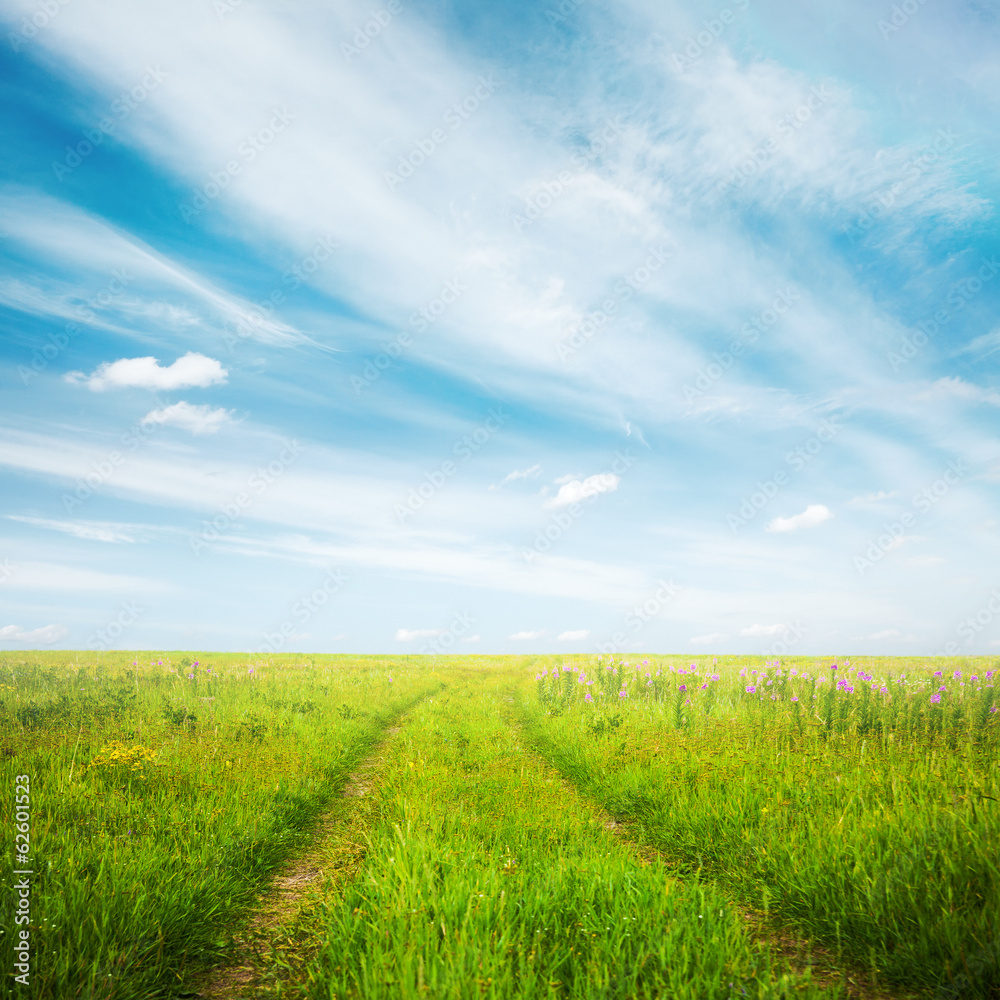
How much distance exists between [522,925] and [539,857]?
145 cm

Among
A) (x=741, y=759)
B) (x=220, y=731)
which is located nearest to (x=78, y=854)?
(x=220, y=731)

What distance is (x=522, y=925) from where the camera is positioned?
362 centimetres

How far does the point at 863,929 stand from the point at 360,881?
150 inches

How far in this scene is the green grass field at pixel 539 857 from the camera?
339 centimetres

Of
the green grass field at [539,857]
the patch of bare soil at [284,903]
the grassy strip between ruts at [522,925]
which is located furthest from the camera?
the patch of bare soil at [284,903]

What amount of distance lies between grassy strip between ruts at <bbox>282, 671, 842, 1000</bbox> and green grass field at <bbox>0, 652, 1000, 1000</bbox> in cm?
2

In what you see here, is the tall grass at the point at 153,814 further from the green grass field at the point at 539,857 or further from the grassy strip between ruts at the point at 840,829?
the grassy strip between ruts at the point at 840,829

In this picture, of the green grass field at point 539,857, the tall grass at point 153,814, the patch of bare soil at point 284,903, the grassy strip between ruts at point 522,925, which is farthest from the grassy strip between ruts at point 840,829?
the tall grass at point 153,814

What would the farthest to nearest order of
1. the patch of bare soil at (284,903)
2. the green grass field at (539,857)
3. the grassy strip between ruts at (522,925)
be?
the patch of bare soil at (284,903), the green grass field at (539,857), the grassy strip between ruts at (522,925)

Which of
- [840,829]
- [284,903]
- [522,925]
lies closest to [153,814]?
[284,903]

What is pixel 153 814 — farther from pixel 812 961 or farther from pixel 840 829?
pixel 840 829

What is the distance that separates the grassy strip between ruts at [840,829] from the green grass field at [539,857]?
0.08 feet

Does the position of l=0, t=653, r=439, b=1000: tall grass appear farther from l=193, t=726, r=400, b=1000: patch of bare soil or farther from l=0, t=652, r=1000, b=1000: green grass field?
l=193, t=726, r=400, b=1000: patch of bare soil

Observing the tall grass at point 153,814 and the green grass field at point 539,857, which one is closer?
the green grass field at point 539,857
